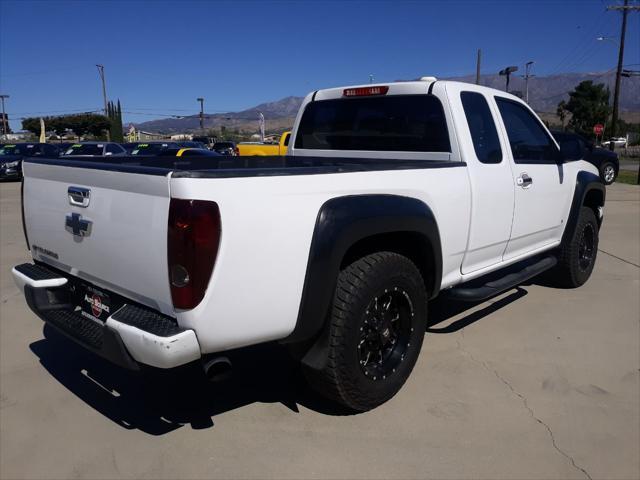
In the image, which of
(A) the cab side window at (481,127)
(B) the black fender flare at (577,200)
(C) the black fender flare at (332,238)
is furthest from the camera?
(B) the black fender flare at (577,200)

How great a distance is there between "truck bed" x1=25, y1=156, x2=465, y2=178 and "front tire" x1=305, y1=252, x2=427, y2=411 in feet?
1.93

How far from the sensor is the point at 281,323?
2.60 m

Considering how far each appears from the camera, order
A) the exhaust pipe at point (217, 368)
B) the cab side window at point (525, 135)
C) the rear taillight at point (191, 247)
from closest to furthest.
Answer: the rear taillight at point (191, 247)
the exhaust pipe at point (217, 368)
the cab side window at point (525, 135)

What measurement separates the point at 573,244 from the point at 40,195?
15.7 ft

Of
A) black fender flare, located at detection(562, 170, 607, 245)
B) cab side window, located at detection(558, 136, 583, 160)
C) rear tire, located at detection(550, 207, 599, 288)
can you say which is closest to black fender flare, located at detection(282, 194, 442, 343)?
cab side window, located at detection(558, 136, 583, 160)

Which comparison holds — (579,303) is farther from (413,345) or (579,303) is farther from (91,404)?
(91,404)

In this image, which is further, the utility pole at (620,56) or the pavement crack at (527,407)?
the utility pole at (620,56)

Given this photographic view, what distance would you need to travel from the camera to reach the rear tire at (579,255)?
5438 millimetres

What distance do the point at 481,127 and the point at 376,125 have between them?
2.73 feet

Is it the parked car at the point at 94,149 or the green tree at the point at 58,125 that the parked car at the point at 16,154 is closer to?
the parked car at the point at 94,149

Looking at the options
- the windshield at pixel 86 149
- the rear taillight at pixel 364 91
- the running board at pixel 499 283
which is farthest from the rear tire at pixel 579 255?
the windshield at pixel 86 149

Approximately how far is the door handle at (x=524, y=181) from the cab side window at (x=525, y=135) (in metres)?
0.13

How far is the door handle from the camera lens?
14.0 ft

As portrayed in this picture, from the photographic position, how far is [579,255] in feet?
18.7
